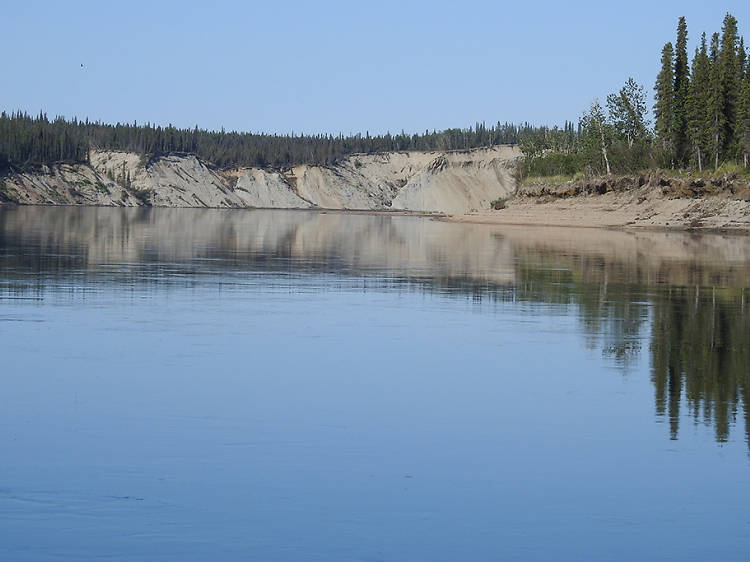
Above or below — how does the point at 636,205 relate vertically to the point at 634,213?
above

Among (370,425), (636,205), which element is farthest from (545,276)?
(636,205)

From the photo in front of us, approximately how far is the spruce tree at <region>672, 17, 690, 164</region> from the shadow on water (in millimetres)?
40930

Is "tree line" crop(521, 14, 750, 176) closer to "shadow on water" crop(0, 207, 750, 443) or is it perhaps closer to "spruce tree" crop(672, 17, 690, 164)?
"spruce tree" crop(672, 17, 690, 164)

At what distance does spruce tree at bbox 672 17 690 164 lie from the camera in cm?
10425

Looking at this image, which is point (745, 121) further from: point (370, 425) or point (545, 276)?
point (370, 425)

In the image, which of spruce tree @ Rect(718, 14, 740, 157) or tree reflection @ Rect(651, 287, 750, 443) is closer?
tree reflection @ Rect(651, 287, 750, 443)

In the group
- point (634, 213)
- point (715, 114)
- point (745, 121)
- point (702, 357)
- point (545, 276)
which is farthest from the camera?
point (715, 114)

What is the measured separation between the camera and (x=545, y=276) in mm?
36938

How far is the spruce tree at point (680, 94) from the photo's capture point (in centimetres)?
10425

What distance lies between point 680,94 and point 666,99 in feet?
10.1

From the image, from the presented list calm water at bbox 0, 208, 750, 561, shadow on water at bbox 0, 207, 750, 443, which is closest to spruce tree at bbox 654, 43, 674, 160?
shadow on water at bbox 0, 207, 750, 443

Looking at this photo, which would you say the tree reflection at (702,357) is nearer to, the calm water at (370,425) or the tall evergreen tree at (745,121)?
the calm water at (370,425)

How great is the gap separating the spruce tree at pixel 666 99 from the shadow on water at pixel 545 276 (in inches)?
1636

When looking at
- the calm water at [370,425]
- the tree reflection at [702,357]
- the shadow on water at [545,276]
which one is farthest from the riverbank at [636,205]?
the calm water at [370,425]
